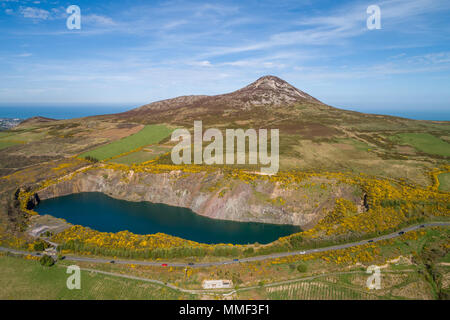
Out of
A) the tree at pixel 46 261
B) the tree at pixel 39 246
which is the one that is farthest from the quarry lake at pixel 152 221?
the tree at pixel 46 261

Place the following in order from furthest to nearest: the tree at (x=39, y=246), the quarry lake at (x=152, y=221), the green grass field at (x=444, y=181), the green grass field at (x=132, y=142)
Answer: the green grass field at (x=132, y=142), the green grass field at (x=444, y=181), the quarry lake at (x=152, y=221), the tree at (x=39, y=246)

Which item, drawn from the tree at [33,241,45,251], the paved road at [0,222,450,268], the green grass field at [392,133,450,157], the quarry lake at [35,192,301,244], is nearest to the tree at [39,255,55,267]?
the paved road at [0,222,450,268]

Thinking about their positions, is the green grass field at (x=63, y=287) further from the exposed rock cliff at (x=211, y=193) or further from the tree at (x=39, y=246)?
the exposed rock cliff at (x=211, y=193)

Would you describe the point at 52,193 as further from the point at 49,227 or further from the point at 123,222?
the point at 123,222

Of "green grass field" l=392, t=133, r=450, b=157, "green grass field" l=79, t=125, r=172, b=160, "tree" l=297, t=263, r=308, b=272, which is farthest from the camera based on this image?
"green grass field" l=79, t=125, r=172, b=160

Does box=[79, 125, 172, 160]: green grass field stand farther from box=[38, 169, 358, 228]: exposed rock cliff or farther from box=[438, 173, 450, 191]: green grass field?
box=[438, 173, 450, 191]: green grass field

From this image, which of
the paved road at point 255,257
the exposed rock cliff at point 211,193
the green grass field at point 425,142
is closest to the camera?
the paved road at point 255,257

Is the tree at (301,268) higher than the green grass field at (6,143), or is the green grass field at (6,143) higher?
the green grass field at (6,143)
